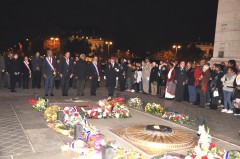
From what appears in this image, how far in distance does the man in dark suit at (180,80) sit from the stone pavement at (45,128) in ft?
4.28

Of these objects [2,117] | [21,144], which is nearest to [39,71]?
[2,117]

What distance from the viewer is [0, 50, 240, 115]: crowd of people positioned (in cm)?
1218

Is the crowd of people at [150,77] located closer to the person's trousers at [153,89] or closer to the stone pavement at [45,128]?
the person's trousers at [153,89]

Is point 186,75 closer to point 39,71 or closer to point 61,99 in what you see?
point 61,99

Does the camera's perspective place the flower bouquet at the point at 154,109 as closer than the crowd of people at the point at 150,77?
Yes

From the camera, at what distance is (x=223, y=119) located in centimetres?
1018

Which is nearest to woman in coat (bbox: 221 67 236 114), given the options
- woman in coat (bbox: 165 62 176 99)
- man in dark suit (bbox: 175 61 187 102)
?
man in dark suit (bbox: 175 61 187 102)

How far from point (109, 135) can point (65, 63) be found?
22.5 ft

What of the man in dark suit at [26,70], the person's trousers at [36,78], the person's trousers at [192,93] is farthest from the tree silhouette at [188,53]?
the man in dark suit at [26,70]

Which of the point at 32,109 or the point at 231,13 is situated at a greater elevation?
the point at 231,13

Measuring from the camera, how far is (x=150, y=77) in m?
15.4

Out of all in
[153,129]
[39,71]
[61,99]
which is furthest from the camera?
[39,71]

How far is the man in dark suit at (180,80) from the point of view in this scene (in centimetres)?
1336

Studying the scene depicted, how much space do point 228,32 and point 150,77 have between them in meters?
5.86
